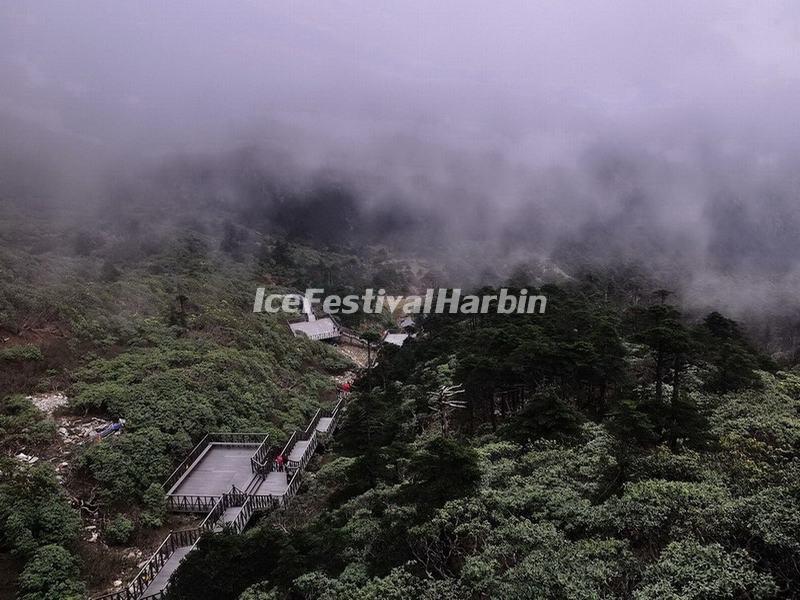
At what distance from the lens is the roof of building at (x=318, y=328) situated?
49.0 meters

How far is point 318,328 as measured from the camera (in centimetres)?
5069

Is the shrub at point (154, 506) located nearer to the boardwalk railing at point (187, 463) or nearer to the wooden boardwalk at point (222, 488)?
the wooden boardwalk at point (222, 488)

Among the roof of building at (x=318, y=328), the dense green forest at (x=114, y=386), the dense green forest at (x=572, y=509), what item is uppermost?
the dense green forest at (x=572, y=509)

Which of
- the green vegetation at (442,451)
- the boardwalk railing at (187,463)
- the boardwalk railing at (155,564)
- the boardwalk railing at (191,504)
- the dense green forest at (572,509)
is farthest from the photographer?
the boardwalk railing at (187,463)

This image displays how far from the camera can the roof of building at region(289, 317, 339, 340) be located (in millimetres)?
48969

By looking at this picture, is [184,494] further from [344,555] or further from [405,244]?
[405,244]

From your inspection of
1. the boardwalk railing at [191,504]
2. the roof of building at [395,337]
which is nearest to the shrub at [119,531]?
the boardwalk railing at [191,504]

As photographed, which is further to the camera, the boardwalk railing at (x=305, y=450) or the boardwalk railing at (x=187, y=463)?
the boardwalk railing at (x=305, y=450)

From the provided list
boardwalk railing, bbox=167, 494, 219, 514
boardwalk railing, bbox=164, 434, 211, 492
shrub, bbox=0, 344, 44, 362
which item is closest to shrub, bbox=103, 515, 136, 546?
boardwalk railing, bbox=167, 494, 219, 514

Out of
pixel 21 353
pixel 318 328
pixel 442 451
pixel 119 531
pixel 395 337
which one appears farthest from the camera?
pixel 395 337

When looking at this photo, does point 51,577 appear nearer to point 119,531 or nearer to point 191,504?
point 119,531

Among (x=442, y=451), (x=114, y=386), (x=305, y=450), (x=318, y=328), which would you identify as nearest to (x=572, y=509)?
(x=442, y=451)

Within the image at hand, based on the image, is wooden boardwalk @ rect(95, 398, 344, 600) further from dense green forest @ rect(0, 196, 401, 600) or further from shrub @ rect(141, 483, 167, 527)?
dense green forest @ rect(0, 196, 401, 600)

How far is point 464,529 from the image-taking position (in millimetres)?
9266
